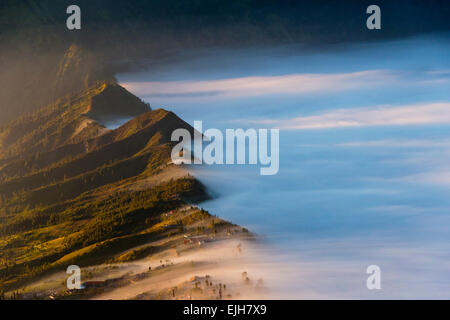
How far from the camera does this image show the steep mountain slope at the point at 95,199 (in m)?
113

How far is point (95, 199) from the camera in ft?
503

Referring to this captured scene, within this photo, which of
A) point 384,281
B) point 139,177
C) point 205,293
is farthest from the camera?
point 139,177

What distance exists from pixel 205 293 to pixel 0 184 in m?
138

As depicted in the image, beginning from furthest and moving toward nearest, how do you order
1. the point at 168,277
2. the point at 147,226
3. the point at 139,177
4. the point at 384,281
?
the point at 139,177, the point at 147,226, the point at 384,281, the point at 168,277

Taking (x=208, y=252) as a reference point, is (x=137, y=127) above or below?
above

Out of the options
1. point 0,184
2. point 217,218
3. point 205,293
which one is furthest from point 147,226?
point 0,184

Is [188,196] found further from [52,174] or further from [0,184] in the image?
[0,184]

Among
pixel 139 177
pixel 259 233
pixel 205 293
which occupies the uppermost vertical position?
pixel 139 177

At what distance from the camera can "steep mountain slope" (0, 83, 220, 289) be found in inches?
4466

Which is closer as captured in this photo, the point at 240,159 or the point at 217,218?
the point at 217,218

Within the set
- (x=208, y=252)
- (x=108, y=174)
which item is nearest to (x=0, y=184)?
(x=108, y=174)

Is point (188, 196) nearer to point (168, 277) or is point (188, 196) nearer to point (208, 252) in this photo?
point (208, 252)

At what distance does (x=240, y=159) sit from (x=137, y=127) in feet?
98.4

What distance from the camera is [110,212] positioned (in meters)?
132
